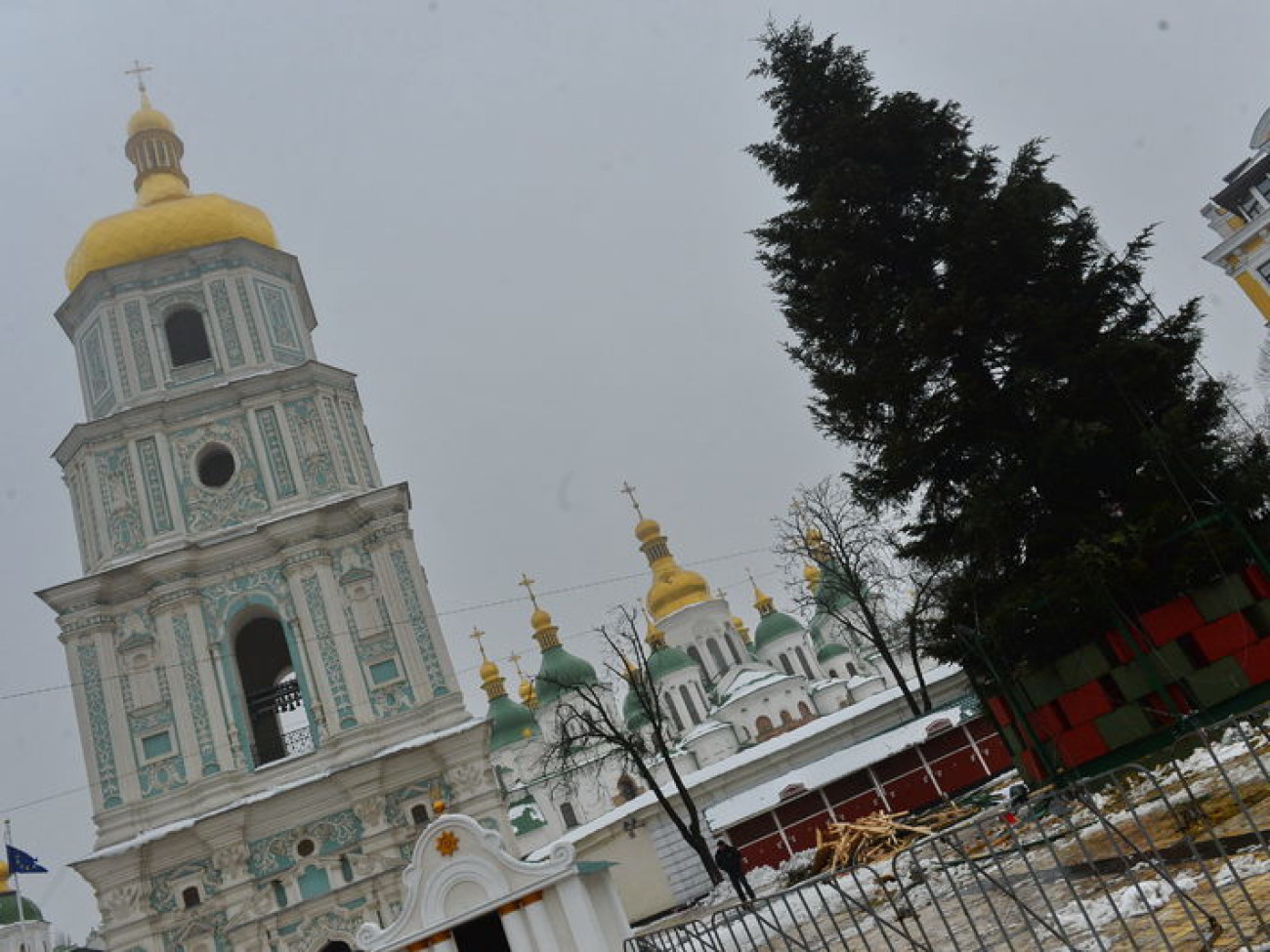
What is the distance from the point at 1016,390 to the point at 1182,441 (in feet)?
4.88

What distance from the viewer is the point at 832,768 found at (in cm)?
2511

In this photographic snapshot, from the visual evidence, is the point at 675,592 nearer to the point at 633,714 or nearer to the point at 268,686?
the point at 633,714

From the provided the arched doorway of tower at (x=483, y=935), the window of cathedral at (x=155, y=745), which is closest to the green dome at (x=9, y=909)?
the window of cathedral at (x=155, y=745)

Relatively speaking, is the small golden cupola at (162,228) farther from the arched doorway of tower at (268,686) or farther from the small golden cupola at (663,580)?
the small golden cupola at (663,580)

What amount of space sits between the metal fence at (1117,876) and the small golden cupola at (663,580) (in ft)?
164

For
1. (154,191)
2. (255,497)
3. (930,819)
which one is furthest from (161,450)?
(930,819)

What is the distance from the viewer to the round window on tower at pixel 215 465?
962 inches

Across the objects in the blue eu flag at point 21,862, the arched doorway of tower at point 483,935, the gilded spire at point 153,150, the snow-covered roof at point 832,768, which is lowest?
the arched doorway of tower at point 483,935

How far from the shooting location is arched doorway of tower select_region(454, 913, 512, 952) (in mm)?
10867

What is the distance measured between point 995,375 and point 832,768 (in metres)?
17.2

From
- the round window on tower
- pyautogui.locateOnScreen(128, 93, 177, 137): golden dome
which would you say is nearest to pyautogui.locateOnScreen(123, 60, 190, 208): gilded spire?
pyautogui.locateOnScreen(128, 93, 177, 137): golden dome

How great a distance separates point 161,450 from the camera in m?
24.0

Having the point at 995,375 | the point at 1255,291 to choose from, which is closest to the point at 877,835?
the point at 995,375

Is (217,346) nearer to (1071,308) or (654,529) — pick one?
(1071,308)
